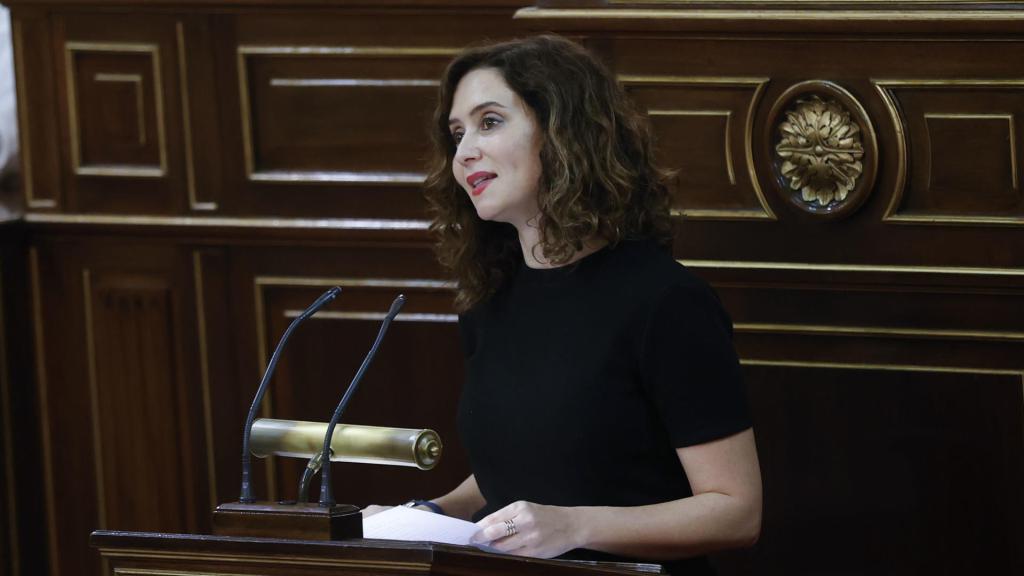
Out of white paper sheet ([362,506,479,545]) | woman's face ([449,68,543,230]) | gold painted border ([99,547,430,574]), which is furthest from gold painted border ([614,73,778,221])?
gold painted border ([99,547,430,574])

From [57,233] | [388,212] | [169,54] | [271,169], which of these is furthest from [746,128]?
[57,233]

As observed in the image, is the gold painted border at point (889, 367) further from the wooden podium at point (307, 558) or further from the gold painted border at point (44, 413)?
the gold painted border at point (44, 413)

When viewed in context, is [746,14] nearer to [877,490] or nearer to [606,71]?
[606,71]

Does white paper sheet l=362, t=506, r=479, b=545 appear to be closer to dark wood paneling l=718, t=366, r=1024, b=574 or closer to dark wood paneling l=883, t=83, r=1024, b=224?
dark wood paneling l=718, t=366, r=1024, b=574

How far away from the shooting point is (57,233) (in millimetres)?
3602

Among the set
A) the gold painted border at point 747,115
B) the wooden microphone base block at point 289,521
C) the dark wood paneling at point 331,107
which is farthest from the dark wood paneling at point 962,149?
the wooden microphone base block at point 289,521

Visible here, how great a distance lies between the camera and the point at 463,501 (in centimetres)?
252

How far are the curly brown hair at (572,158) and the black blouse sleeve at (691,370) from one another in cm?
17

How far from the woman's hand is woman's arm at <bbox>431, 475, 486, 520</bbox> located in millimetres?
483

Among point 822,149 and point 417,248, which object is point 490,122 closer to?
point 822,149

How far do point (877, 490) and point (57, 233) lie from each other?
75.1 inches

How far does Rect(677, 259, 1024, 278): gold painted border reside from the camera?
111 inches

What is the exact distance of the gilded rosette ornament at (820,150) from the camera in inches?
113

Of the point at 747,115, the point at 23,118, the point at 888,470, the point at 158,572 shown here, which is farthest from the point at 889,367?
the point at 23,118
